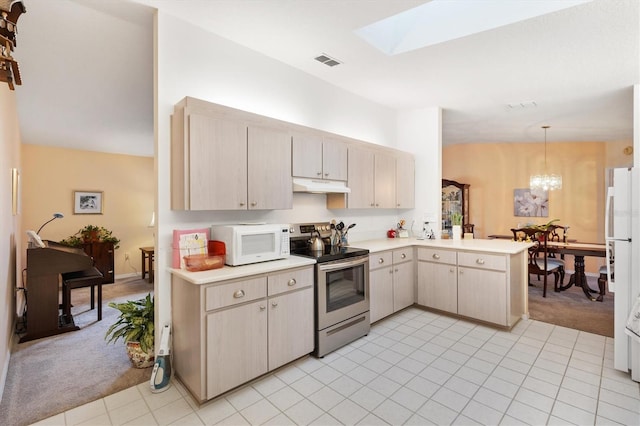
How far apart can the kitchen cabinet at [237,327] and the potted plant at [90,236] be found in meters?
4.55

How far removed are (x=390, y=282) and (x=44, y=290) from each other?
3.81m

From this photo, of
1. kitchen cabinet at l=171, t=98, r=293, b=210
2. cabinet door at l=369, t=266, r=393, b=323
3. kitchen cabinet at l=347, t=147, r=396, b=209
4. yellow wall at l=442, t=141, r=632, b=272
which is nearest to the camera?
kitchen cabinet at l=171, t=98, r=293, b=210

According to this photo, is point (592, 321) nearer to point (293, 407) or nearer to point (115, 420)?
→ point (293, 407)

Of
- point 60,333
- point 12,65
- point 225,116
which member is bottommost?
point 60,333

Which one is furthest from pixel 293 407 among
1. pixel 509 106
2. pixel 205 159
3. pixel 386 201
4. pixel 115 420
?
pixel 509 106

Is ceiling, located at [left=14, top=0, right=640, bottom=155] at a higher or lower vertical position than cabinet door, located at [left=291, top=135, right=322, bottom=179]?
higher

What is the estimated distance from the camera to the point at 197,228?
107 inches

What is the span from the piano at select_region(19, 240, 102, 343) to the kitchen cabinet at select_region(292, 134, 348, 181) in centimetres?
280

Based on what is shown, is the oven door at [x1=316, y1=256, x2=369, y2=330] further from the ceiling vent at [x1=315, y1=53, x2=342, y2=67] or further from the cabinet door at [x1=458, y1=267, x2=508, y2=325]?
the ceiling vent at [x1=315, y1=53, x2=342, y2=67]

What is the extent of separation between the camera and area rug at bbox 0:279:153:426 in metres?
2.23

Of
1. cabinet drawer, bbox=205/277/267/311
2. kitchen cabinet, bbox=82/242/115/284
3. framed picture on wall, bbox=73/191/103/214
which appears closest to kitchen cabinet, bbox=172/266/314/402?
cabinet drawer, bbox=205/277/267/311

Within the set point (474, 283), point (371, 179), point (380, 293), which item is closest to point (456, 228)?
point (474, 283)

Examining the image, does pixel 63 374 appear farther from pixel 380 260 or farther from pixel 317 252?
pixel 380 260

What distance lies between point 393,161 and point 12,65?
377 centimetres
